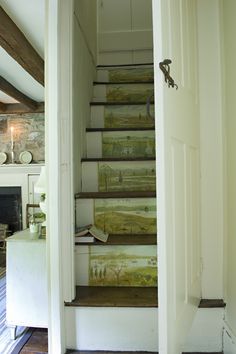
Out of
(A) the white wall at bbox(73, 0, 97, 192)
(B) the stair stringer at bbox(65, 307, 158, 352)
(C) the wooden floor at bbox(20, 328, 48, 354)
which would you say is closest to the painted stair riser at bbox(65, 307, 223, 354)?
(B) the stair stringer at bbox(65, 307, 158, 352)

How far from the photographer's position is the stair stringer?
Result: 1.49 metres

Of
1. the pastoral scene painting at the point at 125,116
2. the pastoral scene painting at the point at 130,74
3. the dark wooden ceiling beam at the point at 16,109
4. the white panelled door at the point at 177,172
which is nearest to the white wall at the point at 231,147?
the white panelled door at the point at 177,172

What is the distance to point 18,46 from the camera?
2396mm

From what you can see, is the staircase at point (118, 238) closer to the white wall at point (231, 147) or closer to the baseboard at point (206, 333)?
the baseboard at point (206, 333)

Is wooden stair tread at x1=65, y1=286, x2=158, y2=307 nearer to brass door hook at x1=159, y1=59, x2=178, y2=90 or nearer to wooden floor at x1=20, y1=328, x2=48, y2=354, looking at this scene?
wooden floor at x1=20, y1=328, x2=48, y2=354

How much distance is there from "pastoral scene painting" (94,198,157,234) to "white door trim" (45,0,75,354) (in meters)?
0.34

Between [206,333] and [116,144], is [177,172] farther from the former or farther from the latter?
[116,144]

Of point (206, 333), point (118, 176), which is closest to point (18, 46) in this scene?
point (118, 176)

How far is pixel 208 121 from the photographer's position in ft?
4.92

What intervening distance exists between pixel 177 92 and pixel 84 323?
1252 millimetres

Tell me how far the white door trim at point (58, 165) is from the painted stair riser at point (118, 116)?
3.03 ft

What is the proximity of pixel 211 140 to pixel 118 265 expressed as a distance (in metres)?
0.88

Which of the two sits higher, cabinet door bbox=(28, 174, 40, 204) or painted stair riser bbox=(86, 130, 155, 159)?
painted stair riser bbox=(86, 130, 155, 159)

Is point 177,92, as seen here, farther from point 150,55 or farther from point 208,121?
point 150,55
